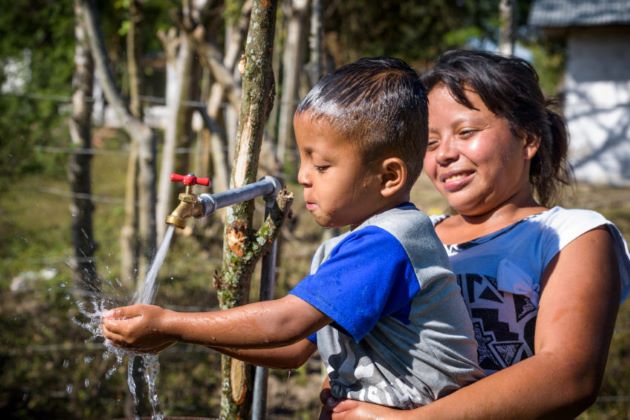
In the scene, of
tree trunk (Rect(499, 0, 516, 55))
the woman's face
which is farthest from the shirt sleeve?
tree trunk (Rect(499, 0, 516, 55))

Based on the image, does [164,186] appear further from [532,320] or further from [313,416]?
[532,320]

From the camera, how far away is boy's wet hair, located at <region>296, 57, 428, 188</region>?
1526 mm

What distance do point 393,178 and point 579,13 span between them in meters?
14.0

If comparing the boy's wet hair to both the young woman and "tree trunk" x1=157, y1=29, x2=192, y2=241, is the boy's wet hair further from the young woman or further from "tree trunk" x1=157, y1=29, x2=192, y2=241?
"tree trunk" x1=157, y1=29, x2=192, y2=241

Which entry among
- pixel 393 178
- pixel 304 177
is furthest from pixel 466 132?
pixel 304 177

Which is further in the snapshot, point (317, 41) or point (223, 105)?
point (223, 105)

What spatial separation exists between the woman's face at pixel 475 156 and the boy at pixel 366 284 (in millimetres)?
373

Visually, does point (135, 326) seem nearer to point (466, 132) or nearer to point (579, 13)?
point (466, 132)

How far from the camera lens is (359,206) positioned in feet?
5.17

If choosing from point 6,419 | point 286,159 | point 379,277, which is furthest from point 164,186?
point 379,277

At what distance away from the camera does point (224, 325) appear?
1432 mm

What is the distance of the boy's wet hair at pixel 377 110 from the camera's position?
60.1 inches

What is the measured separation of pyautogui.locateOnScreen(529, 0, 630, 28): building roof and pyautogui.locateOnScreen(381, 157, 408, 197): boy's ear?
1346cm

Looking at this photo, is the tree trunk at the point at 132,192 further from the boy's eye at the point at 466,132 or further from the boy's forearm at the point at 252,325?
the boy's forearm at the point at 252,325
